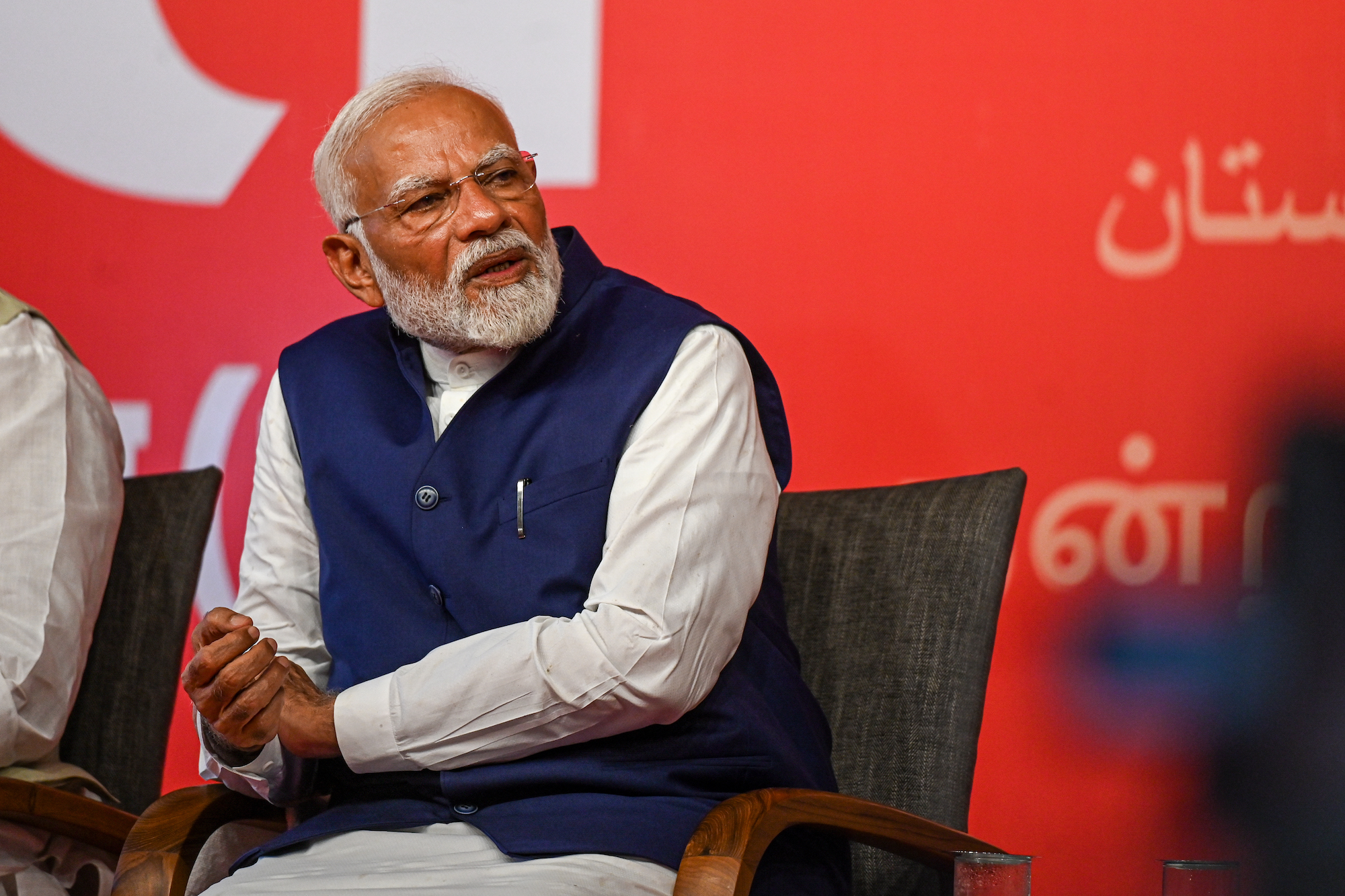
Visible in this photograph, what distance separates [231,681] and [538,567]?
1.34 ft

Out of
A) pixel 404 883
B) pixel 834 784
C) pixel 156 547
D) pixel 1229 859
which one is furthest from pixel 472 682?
pixel 1229 859

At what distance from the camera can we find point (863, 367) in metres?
2.96

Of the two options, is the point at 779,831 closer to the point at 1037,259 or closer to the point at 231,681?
the point at 231,681

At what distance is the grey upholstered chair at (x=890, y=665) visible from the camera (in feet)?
6.05

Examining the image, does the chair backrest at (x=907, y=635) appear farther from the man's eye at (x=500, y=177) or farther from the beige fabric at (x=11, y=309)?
the beige fabric at (x=11, y=309)

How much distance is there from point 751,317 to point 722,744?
131 centimetres

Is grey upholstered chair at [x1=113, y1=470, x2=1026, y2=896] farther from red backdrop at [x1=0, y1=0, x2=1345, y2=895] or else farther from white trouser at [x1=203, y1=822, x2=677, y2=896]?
red backdrop at [x1=0, y1=0, x2=1345, y2=895]

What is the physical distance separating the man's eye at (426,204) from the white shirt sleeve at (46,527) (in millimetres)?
662

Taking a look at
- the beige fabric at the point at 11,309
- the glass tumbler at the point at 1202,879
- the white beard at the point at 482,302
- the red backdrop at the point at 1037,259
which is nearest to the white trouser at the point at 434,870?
the glass tumbler at the point at 1202,879

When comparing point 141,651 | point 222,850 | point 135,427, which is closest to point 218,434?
point 135,427

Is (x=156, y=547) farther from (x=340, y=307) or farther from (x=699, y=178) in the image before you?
(x=699, y=178)

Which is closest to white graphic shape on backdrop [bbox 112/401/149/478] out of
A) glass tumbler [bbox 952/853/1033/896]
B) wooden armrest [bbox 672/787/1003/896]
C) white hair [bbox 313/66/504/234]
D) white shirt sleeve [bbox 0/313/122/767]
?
white shirt sleeve [bbox 0/313/122/767]

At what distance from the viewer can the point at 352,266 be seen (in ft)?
7.59

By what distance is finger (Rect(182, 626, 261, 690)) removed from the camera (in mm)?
1757
